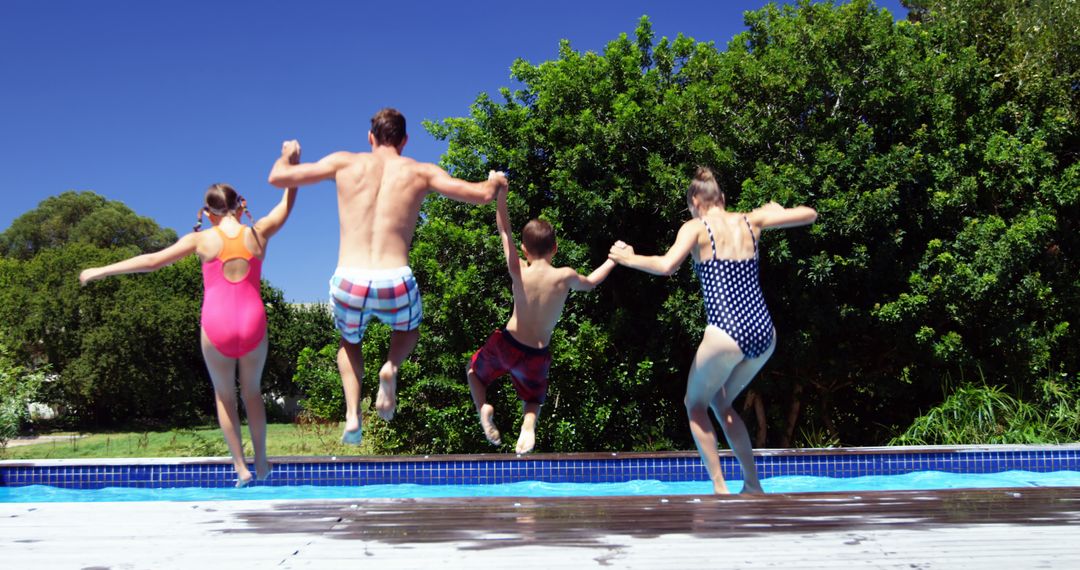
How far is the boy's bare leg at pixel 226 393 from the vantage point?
5426 millimetres

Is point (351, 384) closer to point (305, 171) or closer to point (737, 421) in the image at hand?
point (305, 171)

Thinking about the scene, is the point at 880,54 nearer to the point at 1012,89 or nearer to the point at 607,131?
the point at 1012,89

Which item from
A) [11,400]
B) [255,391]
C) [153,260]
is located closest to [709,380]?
[255,391]

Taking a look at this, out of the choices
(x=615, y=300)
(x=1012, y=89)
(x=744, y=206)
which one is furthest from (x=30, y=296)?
(x=1012, y=89)

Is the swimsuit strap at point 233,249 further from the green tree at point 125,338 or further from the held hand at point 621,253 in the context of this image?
the green tree at point 125,338

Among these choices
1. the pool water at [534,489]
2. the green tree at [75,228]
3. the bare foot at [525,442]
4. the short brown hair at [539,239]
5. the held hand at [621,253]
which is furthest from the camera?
the green tree at [75,228]

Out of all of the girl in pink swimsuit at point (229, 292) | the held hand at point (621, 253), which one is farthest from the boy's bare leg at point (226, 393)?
the held hand at point (621, 253)

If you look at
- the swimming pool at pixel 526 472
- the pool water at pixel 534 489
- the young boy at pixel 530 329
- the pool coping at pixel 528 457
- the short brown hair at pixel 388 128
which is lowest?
the pool water at pixel 534 489

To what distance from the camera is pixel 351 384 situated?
5.73 meters

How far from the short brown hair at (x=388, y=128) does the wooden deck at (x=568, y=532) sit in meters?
2.31

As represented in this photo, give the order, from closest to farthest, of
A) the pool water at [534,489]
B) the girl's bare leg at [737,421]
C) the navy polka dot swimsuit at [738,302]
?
the navy polka dot swimsuit at [738,302] < the girl's bare leg at [737,421] < the pool water at [534,489]

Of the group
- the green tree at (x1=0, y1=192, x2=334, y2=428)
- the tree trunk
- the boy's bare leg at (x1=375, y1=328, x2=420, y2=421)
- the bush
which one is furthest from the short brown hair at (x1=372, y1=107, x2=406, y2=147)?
the green tree at (x1=0, y1=192, x2=334, y2=428)

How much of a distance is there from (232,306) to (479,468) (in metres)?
4.99

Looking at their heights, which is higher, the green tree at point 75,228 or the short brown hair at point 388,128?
the green tree at point 75,228
